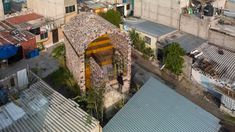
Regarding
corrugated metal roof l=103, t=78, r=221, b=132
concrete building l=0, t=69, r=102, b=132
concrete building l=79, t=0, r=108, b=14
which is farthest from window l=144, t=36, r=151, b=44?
concrete building l=0, t=69, r=102, b=132

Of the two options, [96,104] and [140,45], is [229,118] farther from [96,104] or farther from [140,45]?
[140,45]

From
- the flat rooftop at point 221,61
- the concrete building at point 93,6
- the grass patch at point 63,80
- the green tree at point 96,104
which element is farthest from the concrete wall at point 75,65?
the concrete building at point 93,6

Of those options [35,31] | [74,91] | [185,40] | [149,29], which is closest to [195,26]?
[185,40]

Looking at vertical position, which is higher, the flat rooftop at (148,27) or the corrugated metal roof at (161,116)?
the flat rooftop at (148,27)

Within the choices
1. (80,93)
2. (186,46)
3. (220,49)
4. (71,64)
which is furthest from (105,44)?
(220,49)

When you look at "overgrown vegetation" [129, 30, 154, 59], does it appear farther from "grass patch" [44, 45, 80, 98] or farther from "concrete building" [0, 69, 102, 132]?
"concrete building" [0, 69, 102, 132]

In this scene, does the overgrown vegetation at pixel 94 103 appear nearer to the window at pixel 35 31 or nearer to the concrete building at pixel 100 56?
the concrete building at pixel 100 56

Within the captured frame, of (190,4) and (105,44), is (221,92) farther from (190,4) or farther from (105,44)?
(190,4)
